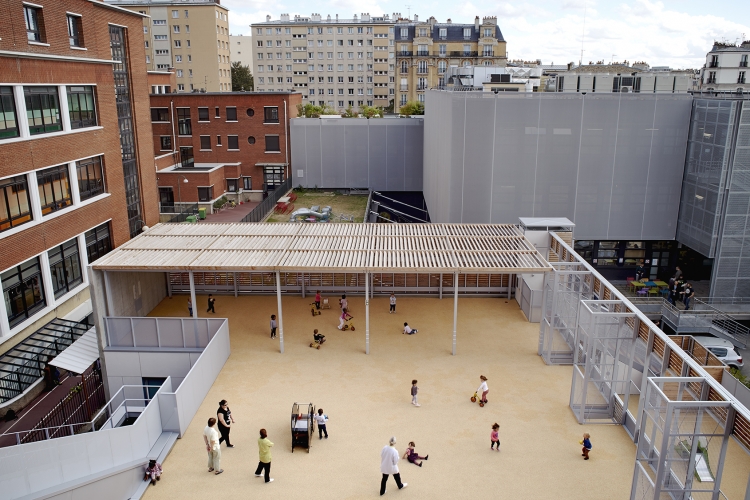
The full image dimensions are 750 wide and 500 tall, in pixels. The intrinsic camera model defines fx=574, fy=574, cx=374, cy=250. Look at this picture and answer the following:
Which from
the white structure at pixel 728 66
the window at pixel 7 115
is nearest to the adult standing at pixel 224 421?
the window at pixel 7 115

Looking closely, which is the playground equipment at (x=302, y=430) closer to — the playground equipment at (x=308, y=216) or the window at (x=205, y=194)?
the playground equipment at (x=308, y=216)

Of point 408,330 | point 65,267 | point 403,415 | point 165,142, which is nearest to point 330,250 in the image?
point 408,330

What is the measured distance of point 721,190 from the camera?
79.2ft

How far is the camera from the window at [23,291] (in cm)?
1773

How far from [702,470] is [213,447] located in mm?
9881

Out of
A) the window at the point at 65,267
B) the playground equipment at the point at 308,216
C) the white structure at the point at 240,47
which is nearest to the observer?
the window at the point at 65,267

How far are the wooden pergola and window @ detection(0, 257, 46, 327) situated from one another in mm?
2631

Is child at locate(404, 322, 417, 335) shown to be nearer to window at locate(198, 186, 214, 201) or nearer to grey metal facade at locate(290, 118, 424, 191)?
grey metal facade at locate(290, 118, 424, 191)

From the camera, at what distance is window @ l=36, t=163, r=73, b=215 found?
1933 cm

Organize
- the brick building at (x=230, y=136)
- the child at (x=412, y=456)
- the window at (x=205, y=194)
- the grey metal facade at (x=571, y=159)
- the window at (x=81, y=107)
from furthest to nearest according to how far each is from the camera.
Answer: the brick building at (x=230, y=136) < the window at (x=205, y=194) < the grey metal facade at (x=571, y=159) < the window at (x=81, y=107) < the child at (x=412, y=456)

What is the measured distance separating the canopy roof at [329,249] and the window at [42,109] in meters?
4.76

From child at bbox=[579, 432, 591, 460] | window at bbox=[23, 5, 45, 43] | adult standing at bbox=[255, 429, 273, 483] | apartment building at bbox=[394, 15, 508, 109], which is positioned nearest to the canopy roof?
child at bbox=[579, 432, 591, 460]

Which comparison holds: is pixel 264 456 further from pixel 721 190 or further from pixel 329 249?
pixel 721 190

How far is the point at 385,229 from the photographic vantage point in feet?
71.6
